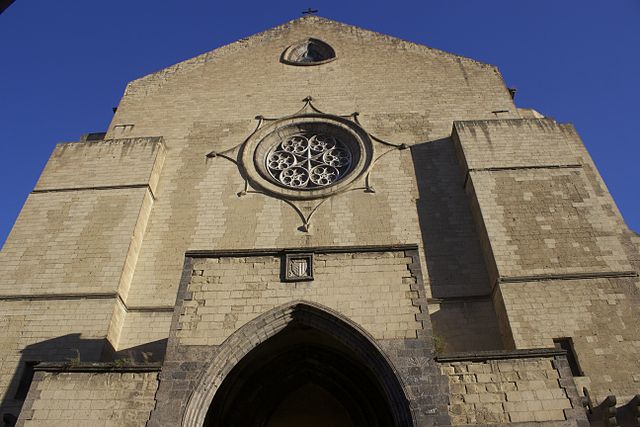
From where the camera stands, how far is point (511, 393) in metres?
5.54

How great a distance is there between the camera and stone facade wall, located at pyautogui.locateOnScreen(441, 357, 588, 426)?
5.38 m

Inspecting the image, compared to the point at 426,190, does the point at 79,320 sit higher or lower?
lower

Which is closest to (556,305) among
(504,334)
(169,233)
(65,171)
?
(504,334)

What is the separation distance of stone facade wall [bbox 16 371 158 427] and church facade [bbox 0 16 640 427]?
0.02 metres

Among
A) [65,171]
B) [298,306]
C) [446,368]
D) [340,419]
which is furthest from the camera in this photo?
[65,171]

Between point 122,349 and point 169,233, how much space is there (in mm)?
2094

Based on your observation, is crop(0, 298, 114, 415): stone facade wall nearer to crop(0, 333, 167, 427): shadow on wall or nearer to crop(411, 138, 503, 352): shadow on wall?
crop(0, 333, 167, 427): shadow on wall

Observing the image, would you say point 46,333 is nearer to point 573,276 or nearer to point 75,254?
point 75,254

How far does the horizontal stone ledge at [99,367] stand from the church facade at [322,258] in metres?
0.02

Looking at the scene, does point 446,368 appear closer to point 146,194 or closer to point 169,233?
Result: point 169,233

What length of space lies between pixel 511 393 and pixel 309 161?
5789 millimetres

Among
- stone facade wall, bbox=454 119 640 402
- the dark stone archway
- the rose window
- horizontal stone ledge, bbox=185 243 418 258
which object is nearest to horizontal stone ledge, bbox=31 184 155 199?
the rose window

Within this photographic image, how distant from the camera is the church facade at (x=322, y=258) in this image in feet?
18.9

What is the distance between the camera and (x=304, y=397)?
8125 millimetres
